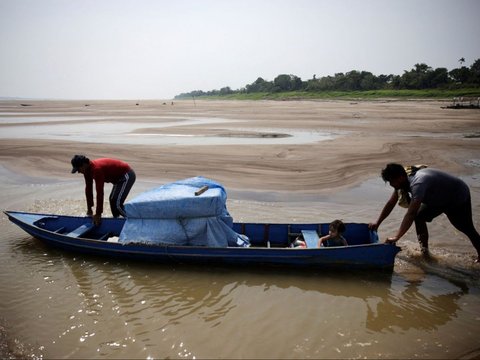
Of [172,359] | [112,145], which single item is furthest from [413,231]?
[112,145]

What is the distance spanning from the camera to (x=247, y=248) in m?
5.98

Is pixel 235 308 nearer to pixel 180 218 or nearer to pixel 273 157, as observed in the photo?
pixel 180 218

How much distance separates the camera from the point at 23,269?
6.48 m

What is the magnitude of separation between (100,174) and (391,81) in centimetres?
8398

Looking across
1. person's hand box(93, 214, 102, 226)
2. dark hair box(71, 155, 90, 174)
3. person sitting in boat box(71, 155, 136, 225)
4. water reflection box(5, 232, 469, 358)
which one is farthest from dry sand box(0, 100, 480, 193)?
dark hair box(71, 155, 90, 174)

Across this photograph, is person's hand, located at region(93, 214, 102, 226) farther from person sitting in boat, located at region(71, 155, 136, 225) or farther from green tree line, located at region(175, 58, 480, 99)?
green tree line, located at region(175, 58, 480, 99)

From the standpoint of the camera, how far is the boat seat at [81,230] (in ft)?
23.2

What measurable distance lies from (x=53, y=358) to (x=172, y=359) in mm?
1505

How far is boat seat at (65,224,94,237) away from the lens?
7.08 meters

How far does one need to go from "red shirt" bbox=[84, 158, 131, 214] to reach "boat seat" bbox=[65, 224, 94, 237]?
0.61 meters

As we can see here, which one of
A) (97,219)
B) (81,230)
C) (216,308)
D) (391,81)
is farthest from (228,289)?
(391,81)

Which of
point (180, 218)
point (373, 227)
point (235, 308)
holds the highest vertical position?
point (180, 218)

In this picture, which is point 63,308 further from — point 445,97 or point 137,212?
point 445,97

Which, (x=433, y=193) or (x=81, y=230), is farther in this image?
(x=81, y=230)
